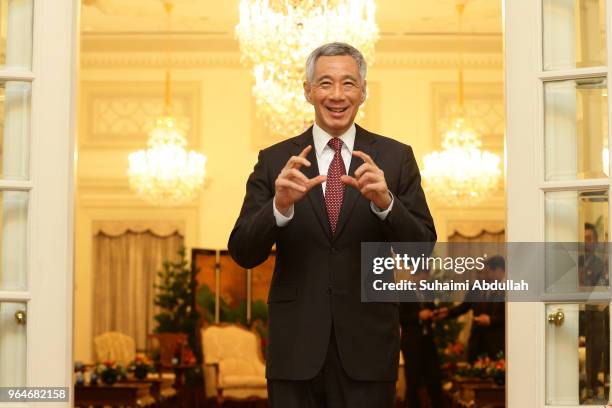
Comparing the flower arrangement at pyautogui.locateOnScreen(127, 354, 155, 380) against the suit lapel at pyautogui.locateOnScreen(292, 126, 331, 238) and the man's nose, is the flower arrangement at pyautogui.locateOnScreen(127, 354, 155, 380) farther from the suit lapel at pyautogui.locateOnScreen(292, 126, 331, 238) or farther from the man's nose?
the man's nose

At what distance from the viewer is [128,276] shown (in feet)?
45.9

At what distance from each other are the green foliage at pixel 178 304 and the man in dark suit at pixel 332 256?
9.58 m

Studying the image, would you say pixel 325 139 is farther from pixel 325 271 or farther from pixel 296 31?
pixel 296 31

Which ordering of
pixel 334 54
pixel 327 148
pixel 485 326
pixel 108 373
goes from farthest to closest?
pixel 485 326, pixel 108 373, pixel 327 148, pixel 334 54

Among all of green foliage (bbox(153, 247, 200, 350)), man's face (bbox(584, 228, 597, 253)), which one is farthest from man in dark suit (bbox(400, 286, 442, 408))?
man's face (bbox(584, 228, 597, 253))

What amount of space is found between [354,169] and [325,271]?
0.33 metres

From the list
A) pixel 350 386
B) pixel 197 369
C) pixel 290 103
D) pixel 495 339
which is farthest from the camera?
pixel 197 369

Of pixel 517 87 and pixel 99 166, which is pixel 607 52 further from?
pixel 99 166

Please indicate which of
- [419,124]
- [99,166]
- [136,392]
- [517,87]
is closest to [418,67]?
[419,124]

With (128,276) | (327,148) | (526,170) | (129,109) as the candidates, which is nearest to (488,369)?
(526,170)

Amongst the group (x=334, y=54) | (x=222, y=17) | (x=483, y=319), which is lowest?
(x=483, y=319)

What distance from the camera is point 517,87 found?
11.5 ft

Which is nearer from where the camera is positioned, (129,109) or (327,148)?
(327,148)

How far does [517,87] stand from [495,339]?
6479 mm
